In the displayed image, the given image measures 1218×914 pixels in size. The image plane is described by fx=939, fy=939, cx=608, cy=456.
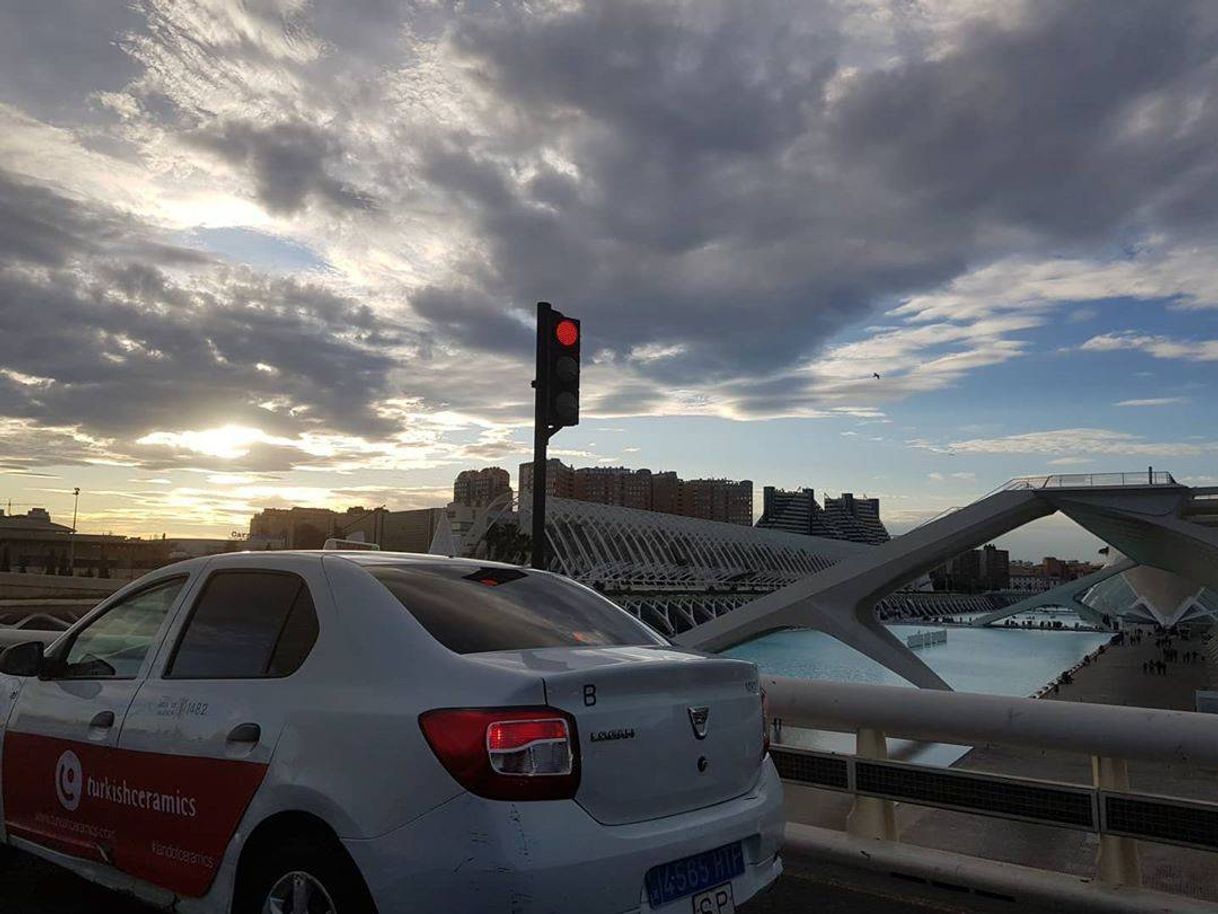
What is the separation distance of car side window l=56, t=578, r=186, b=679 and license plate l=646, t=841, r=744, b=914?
92.5 inches

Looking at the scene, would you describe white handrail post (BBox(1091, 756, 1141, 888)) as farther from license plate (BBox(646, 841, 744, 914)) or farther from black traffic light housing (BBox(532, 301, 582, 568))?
black traffic light housing (BBox(532, 301, 582, 568))

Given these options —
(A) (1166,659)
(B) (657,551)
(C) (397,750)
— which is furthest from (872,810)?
(B) (657,551)

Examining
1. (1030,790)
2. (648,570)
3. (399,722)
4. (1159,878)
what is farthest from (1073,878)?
(648,570)

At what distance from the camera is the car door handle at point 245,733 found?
10.3 ft

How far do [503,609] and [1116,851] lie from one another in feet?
10.8

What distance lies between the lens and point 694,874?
2.97 meters

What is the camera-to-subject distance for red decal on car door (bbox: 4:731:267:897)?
324cm

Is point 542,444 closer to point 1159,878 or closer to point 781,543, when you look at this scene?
point 1159,878

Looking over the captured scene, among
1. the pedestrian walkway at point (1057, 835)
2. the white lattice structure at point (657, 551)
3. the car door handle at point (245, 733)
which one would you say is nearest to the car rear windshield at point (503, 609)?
the car door handle at point (245, 733)

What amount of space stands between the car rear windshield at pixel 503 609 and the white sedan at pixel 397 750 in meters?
0.01

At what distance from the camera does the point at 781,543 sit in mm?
160250

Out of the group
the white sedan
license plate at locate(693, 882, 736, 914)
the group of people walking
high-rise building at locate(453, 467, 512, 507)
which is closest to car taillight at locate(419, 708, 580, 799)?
the white sedan

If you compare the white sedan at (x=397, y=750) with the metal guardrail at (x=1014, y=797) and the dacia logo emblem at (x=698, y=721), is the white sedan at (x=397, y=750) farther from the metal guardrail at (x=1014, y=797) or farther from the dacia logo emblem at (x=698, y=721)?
the metal guardrail at (x=1014, y=797)

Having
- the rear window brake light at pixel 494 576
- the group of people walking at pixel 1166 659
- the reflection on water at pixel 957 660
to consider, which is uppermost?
the rear window brake light at pixel 494 576
